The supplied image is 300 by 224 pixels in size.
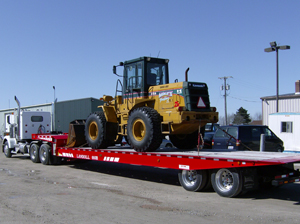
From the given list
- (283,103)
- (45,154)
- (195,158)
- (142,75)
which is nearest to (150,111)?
(142,75)

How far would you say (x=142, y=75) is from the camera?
433 inches

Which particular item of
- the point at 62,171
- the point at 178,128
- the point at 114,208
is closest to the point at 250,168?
the point at 178,128

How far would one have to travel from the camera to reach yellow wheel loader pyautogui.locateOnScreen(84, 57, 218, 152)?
32.6 feet

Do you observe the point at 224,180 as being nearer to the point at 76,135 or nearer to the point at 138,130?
the point at 138,130

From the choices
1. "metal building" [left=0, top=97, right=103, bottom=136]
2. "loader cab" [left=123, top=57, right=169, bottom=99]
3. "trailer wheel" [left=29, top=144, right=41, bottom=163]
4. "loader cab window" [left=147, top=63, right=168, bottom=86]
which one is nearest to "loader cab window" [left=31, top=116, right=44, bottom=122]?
"trailer wheel" [left=29, top=144, right=41, bottom=163]

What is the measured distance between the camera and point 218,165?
811 centimetres

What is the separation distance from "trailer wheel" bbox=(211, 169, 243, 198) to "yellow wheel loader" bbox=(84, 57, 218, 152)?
1.95 metres

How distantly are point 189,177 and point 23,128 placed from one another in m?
11.4

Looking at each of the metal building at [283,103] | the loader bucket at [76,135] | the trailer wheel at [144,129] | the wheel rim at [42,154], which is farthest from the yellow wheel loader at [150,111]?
the metal building at [283,103]

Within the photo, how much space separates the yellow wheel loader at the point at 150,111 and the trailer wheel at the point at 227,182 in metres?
1.95

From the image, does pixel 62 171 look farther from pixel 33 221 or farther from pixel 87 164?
pixel 33 221

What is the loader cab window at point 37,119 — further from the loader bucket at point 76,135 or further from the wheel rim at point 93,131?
the wheel rim at point 93,131

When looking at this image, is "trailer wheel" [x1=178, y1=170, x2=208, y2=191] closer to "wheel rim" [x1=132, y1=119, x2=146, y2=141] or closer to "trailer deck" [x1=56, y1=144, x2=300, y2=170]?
"trailer deck" [x1=56, y1=144, x2=300, y2=170]

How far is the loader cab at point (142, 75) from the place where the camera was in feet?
36.0
